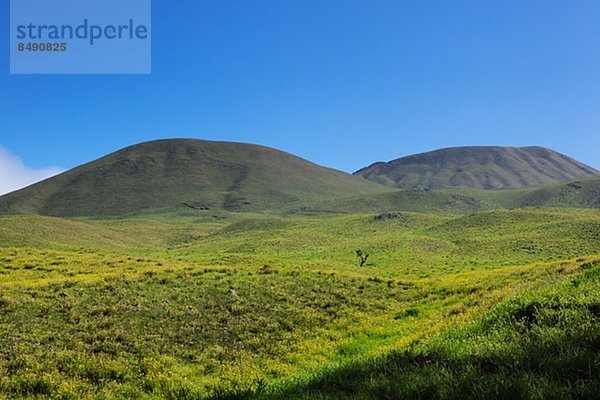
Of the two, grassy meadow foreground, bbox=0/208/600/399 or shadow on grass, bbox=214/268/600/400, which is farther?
grassy meadow foreground, bbox=0/208/600/399

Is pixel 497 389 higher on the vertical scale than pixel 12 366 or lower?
higher

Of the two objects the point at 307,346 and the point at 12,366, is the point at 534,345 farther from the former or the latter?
the point at 12,366

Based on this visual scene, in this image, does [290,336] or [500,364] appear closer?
[500,364]

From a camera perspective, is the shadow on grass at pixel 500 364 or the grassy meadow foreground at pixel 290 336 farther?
the grassy meadow foreground at pixel 290 336

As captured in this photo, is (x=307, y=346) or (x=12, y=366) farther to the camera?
(x=307, y=346)

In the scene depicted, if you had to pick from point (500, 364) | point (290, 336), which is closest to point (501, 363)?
point (500, 364)

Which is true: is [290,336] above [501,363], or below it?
below

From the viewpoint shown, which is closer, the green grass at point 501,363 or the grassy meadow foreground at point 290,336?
the green grass at point 501,363

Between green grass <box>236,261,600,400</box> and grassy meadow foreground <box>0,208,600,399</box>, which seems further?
grassy meadow foreground <box>0,208,600,399</box>

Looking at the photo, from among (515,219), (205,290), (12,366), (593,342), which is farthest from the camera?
(515,219)

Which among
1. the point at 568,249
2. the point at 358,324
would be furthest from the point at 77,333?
the point at 568,249

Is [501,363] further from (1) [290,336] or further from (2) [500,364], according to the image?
(1) [290,336]

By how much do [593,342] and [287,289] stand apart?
666 inches

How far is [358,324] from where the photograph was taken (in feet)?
60.5
